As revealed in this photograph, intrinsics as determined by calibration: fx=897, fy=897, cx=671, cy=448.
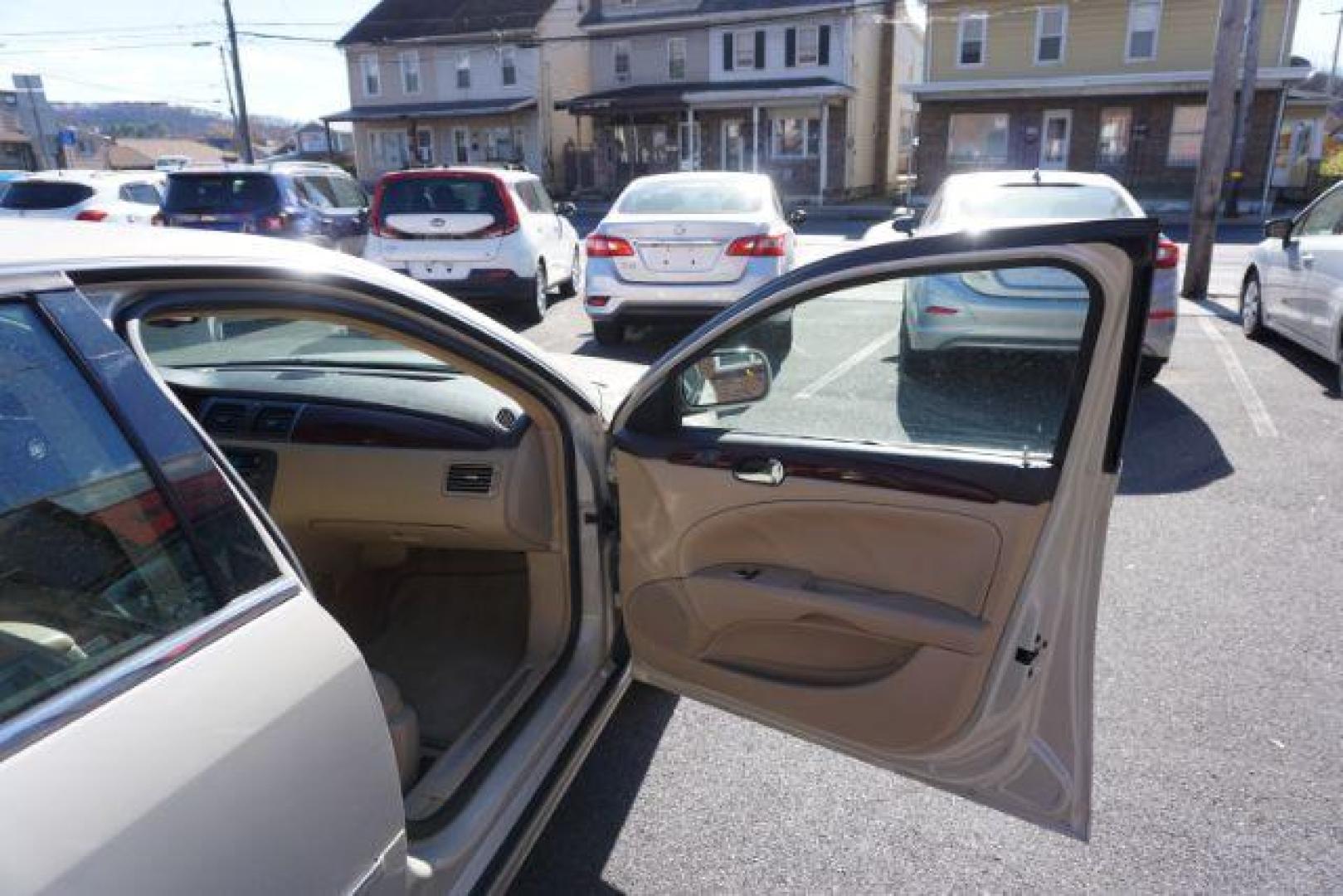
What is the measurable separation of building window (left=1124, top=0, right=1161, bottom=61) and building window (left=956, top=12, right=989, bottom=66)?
3.88 meters

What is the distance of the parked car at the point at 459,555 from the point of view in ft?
3.92

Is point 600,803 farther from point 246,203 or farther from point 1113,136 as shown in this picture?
point 1113,136

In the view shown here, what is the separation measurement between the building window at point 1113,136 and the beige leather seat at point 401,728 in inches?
1163

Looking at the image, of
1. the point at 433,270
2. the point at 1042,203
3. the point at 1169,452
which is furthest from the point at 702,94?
the point at 1169,452

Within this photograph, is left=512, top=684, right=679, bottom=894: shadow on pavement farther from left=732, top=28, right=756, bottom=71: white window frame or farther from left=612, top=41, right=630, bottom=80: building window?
left=612, top=41, right=630, bottom=80: building window

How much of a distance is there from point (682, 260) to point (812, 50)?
2463 centimetres

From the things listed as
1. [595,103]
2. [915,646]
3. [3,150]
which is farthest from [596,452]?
[3,150]

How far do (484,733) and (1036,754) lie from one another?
134 cm

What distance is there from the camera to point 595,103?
3042cm

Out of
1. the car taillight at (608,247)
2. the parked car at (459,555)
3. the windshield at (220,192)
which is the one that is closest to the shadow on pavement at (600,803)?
the parked car at (459,555)

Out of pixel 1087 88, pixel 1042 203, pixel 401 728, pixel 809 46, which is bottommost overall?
pixel 401 728

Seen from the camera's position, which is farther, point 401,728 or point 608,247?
point 608,247

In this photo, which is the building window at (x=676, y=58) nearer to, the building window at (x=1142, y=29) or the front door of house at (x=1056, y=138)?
the front door of house at (x=1056, y=138)

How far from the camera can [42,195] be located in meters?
11.9
